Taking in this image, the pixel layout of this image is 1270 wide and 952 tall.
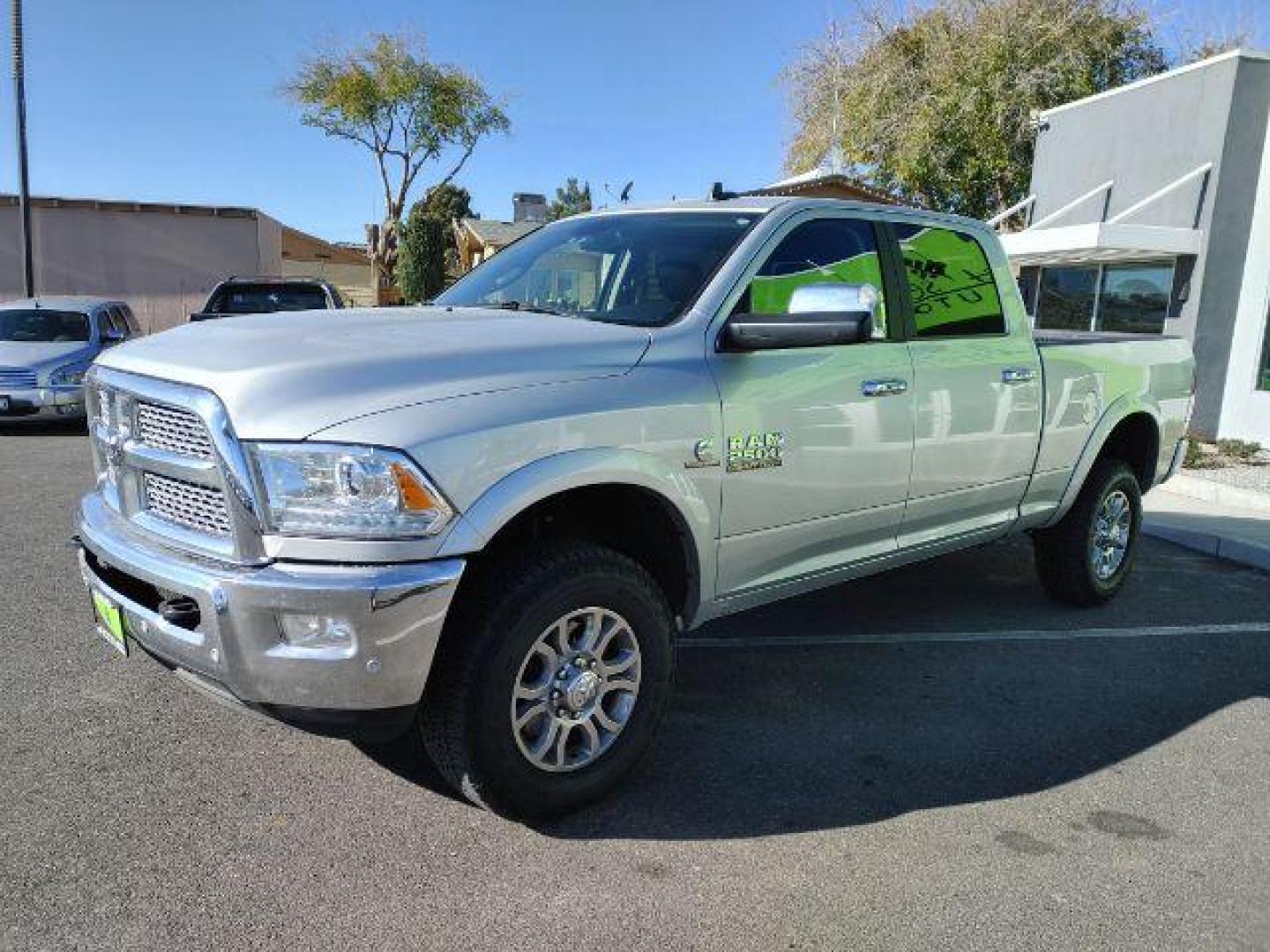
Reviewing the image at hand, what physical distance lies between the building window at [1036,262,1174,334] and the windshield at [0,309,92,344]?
12.9 m

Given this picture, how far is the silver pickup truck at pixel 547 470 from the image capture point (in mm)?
2633

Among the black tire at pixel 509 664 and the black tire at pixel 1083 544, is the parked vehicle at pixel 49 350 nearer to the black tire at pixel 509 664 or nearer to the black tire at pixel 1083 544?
the black tire at pixel 509 664

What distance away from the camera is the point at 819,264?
401cm

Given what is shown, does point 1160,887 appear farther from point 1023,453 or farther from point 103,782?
point 103,782

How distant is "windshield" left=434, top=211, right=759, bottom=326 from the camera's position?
12.0 ft

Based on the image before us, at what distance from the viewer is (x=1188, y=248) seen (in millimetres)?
12148

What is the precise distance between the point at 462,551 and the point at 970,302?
2.99m

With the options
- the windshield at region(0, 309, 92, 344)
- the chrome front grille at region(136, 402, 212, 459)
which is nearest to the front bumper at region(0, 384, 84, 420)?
the windshield at region(0, 309, 92, 344)

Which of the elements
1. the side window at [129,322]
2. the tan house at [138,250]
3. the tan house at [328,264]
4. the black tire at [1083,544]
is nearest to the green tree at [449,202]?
the tan house at [328,264]

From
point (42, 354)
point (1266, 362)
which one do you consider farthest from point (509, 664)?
point (1266, 362)

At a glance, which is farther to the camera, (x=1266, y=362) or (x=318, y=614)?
Result: (x=1266, y=362)

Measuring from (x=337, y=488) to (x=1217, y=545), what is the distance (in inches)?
267

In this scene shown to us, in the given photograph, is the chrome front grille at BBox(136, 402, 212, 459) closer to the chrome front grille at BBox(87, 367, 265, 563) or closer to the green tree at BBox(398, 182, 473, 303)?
the chrome front grille at BBox(87, 367, 265, 563)

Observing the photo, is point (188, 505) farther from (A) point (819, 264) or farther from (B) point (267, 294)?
(B) point (267, 294)
